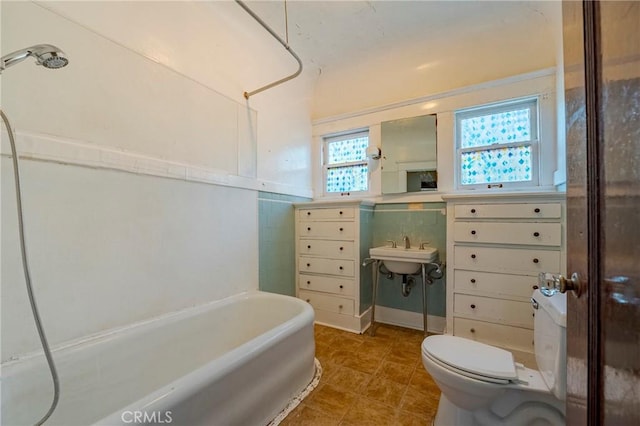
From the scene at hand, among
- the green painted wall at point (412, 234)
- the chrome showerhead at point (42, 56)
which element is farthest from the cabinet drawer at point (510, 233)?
the chrome showerhead at point (42, 56)

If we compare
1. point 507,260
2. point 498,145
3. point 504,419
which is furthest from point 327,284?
point 498,145

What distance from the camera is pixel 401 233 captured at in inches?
105

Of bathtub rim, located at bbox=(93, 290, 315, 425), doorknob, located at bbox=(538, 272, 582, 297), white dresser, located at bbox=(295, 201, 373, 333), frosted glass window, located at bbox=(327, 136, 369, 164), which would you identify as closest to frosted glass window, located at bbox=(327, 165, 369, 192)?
frosted glass window, located at bbox=(327, 136, 369, 164)

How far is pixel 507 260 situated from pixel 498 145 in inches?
42.1

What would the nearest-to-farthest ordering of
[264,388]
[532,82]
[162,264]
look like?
1. [264,388]
2. [162,264]
3. [532,82]

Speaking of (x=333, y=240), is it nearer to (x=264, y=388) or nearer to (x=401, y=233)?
(x=401, y=233)

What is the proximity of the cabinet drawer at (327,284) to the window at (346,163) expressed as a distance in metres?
1.06

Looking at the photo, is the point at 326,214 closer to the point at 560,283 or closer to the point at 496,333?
the point at 496,333

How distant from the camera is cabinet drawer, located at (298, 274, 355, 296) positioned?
8.21ft

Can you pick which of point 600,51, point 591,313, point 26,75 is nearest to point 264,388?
point 591,313

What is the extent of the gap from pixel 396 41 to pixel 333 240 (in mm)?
2041

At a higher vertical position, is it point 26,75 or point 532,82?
point 532,82

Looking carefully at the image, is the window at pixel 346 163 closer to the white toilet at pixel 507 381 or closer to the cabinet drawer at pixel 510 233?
the cabinet drawer at pixel 510 233

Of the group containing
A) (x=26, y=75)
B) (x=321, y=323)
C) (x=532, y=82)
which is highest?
(x=532, y=82)
